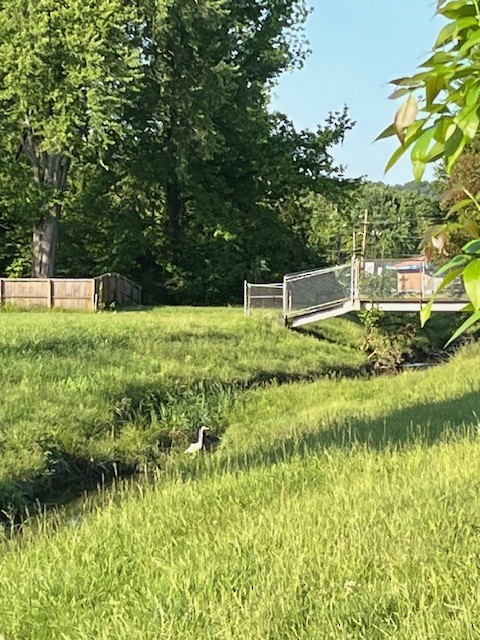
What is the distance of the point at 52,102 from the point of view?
26.4m

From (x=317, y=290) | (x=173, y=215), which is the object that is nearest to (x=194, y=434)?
(x=317, y=290)

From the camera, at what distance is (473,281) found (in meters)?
1.15

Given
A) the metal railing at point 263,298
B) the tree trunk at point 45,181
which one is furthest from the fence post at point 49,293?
the metal railing at point 263,298

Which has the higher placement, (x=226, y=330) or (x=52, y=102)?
(x=52, y=102)

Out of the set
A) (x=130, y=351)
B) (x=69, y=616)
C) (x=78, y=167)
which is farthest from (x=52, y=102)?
(x=69, y=616)

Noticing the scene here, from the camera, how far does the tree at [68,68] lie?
82.1ft

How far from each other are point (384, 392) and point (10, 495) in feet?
26.7

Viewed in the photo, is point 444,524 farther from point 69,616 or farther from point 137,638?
point 69,616

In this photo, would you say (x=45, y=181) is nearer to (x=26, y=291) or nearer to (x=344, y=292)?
(x=26, y=291)

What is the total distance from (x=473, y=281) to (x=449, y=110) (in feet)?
1.04

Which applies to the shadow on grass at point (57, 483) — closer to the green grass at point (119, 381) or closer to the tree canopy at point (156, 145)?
the green grass at point (119, 381)

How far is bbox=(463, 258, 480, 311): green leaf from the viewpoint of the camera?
44.6 inches

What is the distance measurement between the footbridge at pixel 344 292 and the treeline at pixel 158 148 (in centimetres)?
604

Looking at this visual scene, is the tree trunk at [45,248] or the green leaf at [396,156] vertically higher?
the tree trunk at [45,248]
